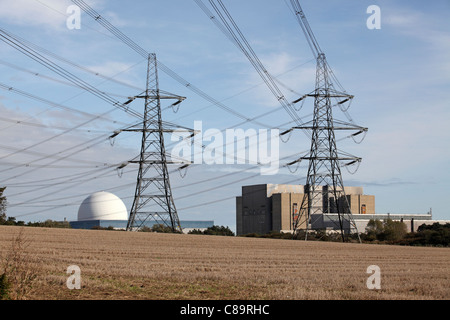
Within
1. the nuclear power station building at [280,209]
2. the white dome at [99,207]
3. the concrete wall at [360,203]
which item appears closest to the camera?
the nuclear power station building at [280,209]

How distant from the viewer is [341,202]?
488ft

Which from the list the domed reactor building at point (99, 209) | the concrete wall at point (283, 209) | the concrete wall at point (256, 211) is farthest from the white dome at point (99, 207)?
the concrete wall at point (283, 209)

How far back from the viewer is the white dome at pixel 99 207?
→ 495 ft

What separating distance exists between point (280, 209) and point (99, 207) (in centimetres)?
4954

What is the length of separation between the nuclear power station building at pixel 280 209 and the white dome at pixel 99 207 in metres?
36.2

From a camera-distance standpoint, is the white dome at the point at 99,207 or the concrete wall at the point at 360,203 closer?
the white dome at the point at 99,207

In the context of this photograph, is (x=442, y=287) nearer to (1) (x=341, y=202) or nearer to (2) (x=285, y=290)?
(2) (x=285, y=290)

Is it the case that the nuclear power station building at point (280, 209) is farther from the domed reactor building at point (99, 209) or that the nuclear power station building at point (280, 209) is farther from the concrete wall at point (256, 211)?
the domed reactor building at point (99, 209)

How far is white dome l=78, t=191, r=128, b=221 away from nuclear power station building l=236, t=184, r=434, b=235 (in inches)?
1426

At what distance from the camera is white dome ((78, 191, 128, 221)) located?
151 meters

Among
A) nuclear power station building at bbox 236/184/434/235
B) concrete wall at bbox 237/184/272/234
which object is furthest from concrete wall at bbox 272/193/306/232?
concrete wall at bbox 237/184/272/234

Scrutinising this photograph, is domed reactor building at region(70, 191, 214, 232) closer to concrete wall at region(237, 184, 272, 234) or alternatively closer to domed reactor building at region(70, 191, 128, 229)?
domed reactor building at region(70, 191, 128, 229)

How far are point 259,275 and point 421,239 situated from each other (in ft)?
291

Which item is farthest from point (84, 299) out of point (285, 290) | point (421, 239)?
point (421, 239)
